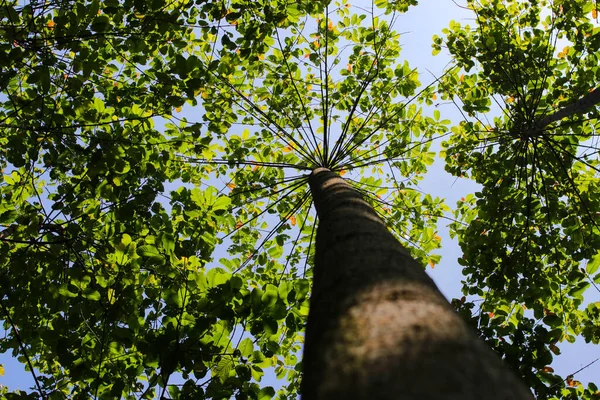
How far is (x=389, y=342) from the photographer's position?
0.71 metres

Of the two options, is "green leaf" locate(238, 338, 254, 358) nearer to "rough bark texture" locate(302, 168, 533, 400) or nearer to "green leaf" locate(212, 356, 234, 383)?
"green leaf" locate(212, 356, 234, 383)

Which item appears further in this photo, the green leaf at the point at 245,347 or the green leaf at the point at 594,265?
the green leaf at the point at 594,265

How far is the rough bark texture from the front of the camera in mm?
613

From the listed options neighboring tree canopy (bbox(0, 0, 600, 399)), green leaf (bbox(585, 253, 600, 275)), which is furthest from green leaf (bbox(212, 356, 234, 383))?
green leaf (bbox(585, 253, 600, 275))

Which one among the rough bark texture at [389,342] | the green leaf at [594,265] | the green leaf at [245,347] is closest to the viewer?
the rough bark texture at [389,342]

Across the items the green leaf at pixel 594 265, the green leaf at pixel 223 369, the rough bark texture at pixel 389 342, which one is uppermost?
the green leaf at pixel 594 265

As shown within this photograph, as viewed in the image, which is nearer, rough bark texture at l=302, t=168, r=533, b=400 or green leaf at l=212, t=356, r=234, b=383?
rough bark texture at l=302, t=168, r=533, b=400

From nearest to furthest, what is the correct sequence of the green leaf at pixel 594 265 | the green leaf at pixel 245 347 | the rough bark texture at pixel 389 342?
the rough bark texture at pixel 389 342
the green leaf at pixel 245 347
the green leaf at pixel 594 265

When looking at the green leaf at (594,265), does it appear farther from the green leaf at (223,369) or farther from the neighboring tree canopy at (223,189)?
the green leaf at (223,369)

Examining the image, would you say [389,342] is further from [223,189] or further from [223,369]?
[223,189]

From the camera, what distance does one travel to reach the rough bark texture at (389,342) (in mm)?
613

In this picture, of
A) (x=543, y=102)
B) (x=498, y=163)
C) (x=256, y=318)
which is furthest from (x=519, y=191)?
(x=256, y=318)

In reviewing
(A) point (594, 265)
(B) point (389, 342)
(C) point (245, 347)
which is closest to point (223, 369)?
(C) point (245, 347)

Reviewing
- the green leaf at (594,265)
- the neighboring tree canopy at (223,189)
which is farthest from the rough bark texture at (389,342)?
the green leaf at (594,265)
